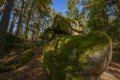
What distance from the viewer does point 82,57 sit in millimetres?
6324

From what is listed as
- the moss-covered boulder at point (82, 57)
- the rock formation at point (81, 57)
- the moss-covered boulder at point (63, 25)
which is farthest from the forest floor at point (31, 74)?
the moss-covered boulder at point (63, 25)

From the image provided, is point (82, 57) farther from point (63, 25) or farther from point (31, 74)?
point (63, 25)

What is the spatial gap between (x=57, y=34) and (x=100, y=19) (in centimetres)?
574

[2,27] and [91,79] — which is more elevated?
[2,27]

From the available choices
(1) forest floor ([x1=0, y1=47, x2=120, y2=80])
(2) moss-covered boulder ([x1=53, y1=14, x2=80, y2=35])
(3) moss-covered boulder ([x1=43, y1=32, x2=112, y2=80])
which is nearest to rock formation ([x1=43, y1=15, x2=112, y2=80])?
(3) moss-covered boulder ([x1=43, y1=32, x2=112, y2=80])

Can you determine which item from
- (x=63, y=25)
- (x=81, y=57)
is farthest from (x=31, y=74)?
(x=63, y=25)

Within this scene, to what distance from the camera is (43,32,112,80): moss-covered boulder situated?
20.3 ft

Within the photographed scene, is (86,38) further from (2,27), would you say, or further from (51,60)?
(2,27)

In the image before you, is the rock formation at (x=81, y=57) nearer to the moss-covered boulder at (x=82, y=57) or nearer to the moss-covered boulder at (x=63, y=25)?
the moss-covered boulder at (x=82, y=57)

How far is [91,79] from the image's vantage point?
6535mm

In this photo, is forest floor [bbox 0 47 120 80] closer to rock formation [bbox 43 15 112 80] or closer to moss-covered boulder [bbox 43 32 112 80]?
rock formation [bbox 43 15 112 80]

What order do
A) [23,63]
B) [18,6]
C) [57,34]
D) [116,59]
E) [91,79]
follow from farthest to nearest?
[18,6]
[57,34]
[116,59]
[23,63]
[91,79]

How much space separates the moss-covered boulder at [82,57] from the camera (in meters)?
6.20

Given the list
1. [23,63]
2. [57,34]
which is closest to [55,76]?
[23,63]
